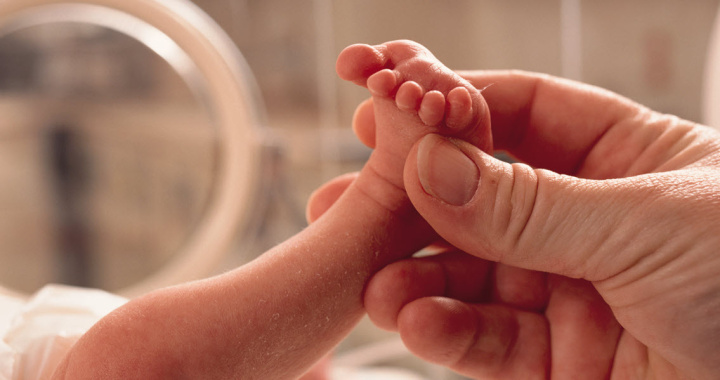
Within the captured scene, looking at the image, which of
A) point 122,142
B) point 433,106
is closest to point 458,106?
point 433,106

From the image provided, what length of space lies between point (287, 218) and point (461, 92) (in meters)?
0.93

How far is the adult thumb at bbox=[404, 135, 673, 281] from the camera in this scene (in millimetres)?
413

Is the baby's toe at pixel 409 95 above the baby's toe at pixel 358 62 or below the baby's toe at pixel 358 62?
below

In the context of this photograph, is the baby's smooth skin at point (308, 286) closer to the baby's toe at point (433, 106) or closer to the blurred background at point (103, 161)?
the baby's toe at point (433, 106)

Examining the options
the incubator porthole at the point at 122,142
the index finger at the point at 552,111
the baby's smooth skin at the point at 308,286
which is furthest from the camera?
the incubator porthole at the point at 122,142

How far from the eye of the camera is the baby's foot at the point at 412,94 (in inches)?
16.5

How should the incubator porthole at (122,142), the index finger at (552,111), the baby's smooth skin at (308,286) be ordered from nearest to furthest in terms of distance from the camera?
the baby's smooth skin at (308,286)
the index finger at (552,111)
the incubator porthole at (122,142)

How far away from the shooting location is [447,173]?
42cm

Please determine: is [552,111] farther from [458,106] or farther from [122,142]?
[122,142]

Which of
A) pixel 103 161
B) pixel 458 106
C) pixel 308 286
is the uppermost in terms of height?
pixel 458 106

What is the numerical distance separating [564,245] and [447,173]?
9 centimetres

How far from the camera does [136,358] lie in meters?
0.39

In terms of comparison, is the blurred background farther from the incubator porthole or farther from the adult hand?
the adult hand

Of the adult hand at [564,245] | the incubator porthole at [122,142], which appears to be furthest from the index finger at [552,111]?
the incubator porthole at [122,142]
